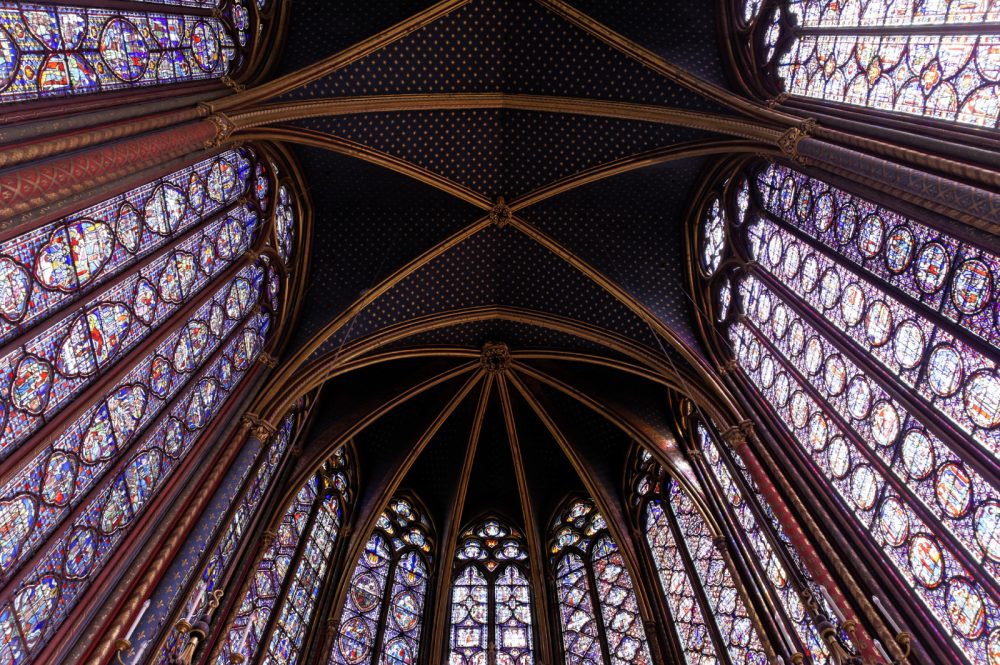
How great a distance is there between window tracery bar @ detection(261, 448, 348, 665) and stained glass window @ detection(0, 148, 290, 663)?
3489mm

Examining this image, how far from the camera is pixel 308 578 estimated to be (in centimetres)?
1274

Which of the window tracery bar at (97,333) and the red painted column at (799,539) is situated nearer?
the window tracery bar at (97,333)

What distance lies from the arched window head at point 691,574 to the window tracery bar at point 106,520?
25.4 ft

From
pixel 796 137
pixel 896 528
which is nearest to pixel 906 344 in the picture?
pixel 896 528

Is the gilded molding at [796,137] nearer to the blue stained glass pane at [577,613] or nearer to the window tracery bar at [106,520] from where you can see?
the window tracery bar at [106,520]

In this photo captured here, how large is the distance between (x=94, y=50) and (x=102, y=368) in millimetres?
3427

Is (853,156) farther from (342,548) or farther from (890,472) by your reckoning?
(342,548)

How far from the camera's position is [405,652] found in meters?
13.0

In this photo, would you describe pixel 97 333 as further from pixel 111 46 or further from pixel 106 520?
pixel 111 46

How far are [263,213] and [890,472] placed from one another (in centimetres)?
962

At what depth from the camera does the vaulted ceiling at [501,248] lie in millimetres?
11906

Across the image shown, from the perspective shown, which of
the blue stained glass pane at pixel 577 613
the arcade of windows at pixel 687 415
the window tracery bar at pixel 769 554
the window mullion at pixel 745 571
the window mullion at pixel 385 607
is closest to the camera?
the arcade of windows at pixel 687 415

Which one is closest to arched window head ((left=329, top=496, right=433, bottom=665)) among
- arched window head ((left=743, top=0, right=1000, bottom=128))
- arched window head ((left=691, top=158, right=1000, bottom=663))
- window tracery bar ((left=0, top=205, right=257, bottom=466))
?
window tracery bar ((left=0, top=205, right=257, bottom=466))

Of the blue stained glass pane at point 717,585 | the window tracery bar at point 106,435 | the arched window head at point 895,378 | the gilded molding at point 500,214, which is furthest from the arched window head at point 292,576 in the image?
the arched window head at point 895,378
